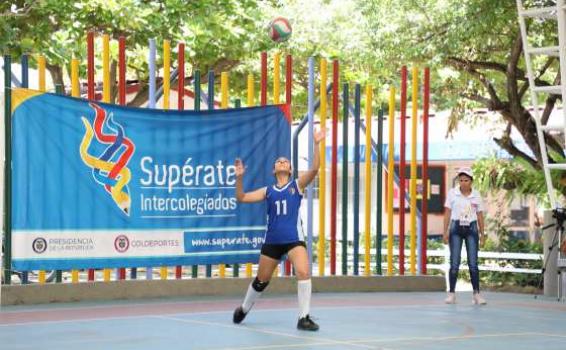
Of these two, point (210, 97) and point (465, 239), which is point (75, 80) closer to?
point (210, 97)

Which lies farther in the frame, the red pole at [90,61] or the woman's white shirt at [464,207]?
the woman's white shirt at [464,207]

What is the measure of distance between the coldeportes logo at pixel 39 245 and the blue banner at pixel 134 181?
0.01 metres

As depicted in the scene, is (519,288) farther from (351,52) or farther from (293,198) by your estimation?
(293,198)

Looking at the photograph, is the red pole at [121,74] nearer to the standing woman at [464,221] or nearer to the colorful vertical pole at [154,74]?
the colorful vertical pole at [154,74]

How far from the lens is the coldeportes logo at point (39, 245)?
47.5ft

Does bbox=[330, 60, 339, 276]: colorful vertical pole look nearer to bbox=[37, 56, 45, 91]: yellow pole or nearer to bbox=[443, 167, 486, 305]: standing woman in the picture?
bbox=[443, 167, 486, 305]: standing woman

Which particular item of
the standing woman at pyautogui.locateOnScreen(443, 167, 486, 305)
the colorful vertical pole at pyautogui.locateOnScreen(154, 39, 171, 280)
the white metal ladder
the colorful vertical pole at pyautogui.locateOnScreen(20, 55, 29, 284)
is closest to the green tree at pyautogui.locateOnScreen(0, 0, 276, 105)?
the colorful vertical pole at pyautogui.locateOnScreen(154, 39, 171, 280)

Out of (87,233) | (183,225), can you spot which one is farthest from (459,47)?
(87,233)

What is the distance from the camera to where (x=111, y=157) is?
15242 millimetres

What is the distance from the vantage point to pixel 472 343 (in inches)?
442

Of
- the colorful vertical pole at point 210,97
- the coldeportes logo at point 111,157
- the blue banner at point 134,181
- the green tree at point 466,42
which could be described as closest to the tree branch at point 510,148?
the green tree at point 466,42

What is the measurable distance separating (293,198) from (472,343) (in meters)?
2.49

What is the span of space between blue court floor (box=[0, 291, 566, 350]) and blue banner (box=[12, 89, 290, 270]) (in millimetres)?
731

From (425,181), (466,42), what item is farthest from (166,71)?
(466,42)
